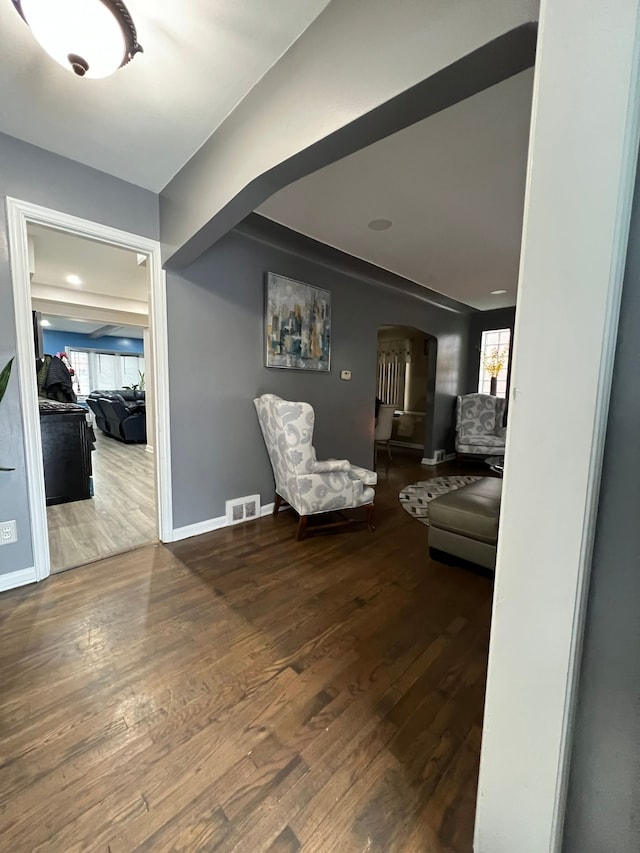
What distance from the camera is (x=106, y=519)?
117 inches

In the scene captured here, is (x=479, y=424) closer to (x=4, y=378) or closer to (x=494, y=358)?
(x=494, y=358)

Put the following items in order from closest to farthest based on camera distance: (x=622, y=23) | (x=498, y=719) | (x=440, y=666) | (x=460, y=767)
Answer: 1. (x=622, y=23)
2. (x=498, y=719)
3. (x=460, y=767)
4. (x=440, y=666)

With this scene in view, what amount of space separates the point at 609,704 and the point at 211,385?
2623 millimetres

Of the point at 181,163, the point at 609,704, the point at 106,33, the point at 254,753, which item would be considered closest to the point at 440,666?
the point at 254,753

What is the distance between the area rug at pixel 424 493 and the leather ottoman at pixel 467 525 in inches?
27.5

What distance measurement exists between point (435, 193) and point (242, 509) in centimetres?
271

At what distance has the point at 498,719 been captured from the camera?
731 millimetres

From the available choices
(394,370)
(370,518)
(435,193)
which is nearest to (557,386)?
(435,193)

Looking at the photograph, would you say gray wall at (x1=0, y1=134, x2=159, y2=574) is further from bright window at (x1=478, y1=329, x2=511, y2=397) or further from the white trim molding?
bright window at (x1=478, y1=329, x2=511, y2=397)

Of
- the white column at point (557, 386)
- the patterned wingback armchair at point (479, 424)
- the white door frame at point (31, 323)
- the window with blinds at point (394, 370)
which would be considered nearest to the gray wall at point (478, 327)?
the patterned wingback armchair at point (479, 424)

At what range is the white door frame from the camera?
1.84m

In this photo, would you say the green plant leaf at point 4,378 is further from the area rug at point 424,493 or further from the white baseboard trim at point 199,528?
the area rug at point 424,493

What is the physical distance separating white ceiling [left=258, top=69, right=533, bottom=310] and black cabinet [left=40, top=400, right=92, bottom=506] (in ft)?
Result: 9.32

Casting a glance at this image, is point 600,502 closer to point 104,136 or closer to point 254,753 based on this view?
point 254,753
